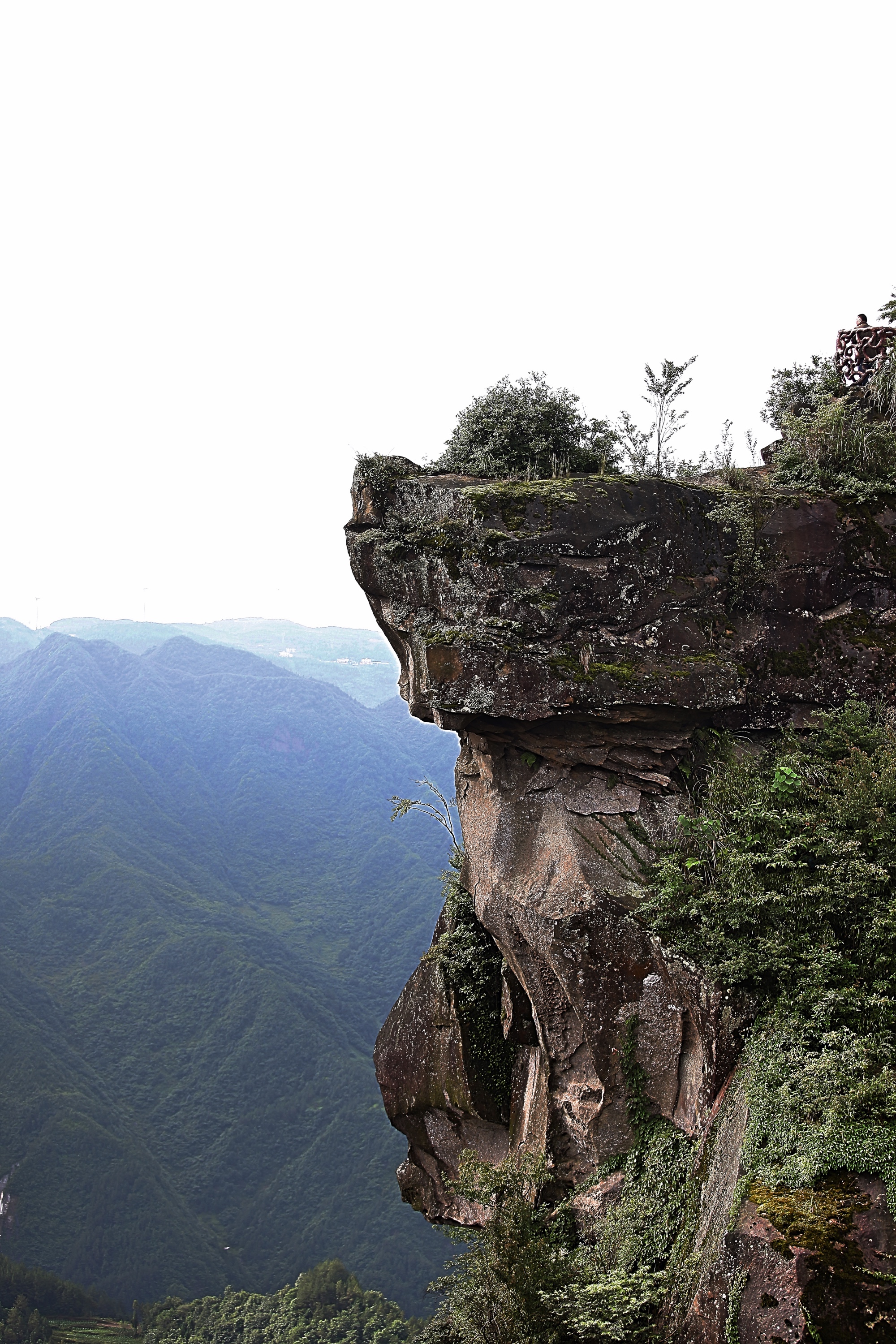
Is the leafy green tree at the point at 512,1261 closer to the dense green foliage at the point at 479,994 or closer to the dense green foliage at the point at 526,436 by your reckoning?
the dense green foliage at the point at 479,994

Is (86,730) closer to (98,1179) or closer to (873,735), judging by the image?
(98,1179)

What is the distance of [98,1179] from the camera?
61.7 meters

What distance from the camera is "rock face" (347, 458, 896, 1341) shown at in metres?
12.1

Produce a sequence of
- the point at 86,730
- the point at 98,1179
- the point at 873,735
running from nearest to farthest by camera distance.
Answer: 1. the point at 873,735
2. the point at 98,1179
3. the point at 86,730

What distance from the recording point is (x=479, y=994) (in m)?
16.0

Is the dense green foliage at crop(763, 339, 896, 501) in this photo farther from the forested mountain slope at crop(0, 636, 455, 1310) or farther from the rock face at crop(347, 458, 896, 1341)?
the forested mountain slope at crop(0, 636, 455, 1310)

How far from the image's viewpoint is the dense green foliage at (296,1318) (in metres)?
39.4

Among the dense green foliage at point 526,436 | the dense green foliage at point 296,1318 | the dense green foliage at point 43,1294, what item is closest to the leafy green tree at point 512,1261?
the dense green foliage at point 526,436

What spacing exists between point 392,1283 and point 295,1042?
82.8ft

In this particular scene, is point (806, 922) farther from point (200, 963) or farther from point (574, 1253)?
point (200, 963)

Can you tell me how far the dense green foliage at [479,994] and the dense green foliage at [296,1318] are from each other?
30.3 meters

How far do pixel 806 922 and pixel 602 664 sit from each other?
14.9 feet

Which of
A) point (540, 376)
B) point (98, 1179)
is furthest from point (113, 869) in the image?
point (540, 376)

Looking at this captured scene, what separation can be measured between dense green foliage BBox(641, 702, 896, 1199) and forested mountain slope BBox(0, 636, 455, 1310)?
110 ft
